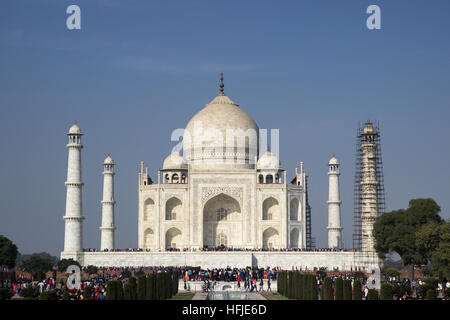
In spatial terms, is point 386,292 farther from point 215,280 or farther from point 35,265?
point 35,265

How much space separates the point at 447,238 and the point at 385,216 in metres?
8.25

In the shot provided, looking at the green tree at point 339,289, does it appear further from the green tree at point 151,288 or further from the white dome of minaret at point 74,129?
the white dome of minaret at point 74,129

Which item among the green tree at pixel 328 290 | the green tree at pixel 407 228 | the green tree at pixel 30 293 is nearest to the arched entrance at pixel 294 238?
the green tree at pixel 407 228

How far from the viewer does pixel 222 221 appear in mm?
46688

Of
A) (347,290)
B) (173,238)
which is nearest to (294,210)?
(173,238)

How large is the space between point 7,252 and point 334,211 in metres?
18.6

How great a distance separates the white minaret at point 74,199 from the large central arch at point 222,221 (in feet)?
23.7

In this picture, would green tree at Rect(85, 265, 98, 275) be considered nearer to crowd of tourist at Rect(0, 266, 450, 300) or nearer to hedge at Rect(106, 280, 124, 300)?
crowd of tourist at Rect(0, 266, 450, 300)

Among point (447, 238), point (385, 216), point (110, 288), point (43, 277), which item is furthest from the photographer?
point (385, 216)

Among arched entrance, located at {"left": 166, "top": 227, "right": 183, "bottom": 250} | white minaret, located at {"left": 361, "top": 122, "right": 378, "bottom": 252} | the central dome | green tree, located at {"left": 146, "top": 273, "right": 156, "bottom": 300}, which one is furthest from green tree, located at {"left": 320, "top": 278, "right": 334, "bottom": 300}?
the central dome

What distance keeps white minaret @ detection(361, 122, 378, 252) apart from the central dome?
24.7ft
